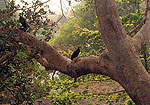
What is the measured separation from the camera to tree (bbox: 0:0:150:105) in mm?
3510

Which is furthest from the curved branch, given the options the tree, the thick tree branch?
the thick tree branch

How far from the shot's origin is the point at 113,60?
150 inches

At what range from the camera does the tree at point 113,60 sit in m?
3.51

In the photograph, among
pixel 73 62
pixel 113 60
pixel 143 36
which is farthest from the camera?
pixel 143 36

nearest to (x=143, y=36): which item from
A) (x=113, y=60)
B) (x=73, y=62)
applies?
(x=113, y=60)

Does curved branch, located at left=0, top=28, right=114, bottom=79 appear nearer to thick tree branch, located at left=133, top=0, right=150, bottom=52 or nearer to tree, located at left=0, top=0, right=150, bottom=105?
tree, located at left=0, top=0, right=150, bottom=105

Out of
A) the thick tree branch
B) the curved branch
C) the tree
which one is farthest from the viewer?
the thick tree branch

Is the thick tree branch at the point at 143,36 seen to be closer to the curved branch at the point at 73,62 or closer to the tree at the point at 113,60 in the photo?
the tree at the point at 113,60

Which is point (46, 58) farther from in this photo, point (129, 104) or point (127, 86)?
point (129, 104)

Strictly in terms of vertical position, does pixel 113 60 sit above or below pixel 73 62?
below

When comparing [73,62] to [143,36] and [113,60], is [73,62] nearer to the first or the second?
[113,60]

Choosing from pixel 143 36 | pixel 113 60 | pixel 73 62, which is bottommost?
pixel 143 36

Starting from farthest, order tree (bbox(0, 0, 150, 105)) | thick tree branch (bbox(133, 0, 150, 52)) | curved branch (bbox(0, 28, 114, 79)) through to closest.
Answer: thick tree branch (bbox(133, 0, 150, 52))
curved branch (bbox(0, 28, 114, 79))
tree (bbox(0, 0, 150, 105))

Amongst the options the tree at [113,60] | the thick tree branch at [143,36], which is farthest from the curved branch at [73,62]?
the thick tree branch at [143,36]
